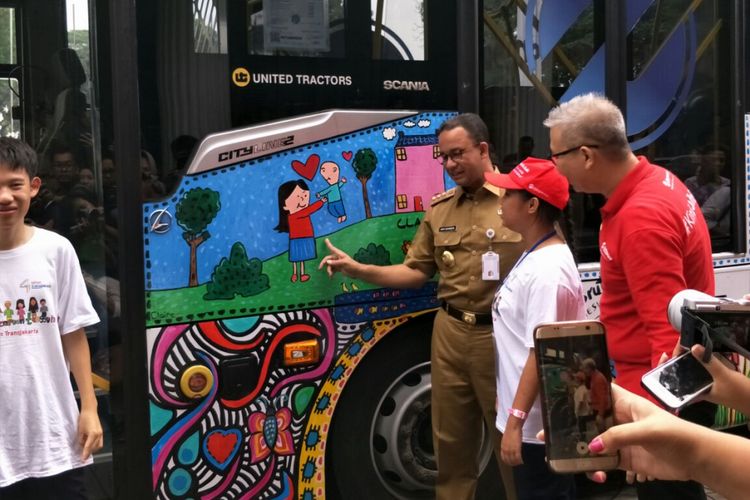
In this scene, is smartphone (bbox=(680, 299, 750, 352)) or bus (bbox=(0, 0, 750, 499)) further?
bus (bbox=(0, 0, 750, 499))

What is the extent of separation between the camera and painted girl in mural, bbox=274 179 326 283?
337 centimetres

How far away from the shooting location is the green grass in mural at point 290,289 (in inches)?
124

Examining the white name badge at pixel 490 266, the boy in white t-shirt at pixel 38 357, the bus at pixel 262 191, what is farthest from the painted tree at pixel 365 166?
the boy in white t-shirt at pixel 38 357

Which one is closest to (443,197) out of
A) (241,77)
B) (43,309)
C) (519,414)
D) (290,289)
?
(290,289)

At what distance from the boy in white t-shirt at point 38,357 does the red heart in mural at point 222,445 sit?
0.65 m

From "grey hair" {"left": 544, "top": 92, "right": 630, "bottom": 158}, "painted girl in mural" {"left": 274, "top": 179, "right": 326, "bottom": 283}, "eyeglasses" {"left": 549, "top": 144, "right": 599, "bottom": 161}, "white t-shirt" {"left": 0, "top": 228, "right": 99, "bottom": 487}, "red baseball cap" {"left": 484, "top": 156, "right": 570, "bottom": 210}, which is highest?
"grey hair" {"left": 544, "top": 92, "right": 630, "bottom": 158}

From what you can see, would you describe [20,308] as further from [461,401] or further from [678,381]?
[678,381]

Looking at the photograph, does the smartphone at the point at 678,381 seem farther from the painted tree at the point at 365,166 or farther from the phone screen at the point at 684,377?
the painted tree at the point at 365,166

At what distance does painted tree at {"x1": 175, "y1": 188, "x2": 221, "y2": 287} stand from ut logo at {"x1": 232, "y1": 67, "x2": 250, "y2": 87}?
1.43 feet

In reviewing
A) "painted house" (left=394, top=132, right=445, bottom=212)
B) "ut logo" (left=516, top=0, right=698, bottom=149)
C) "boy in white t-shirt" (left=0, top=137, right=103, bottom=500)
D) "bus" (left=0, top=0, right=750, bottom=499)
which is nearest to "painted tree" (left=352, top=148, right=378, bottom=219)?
"bus" (left=0, top=0, right=750, bottom=499)

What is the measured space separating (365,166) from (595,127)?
115 cm

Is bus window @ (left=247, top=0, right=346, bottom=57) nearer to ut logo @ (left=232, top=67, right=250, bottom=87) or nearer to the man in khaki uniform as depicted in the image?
ut logo @ (left=232, top=67, right=250, bottom=87)

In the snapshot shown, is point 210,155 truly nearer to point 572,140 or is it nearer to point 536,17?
point 572,140

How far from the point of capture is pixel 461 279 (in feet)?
11.2
